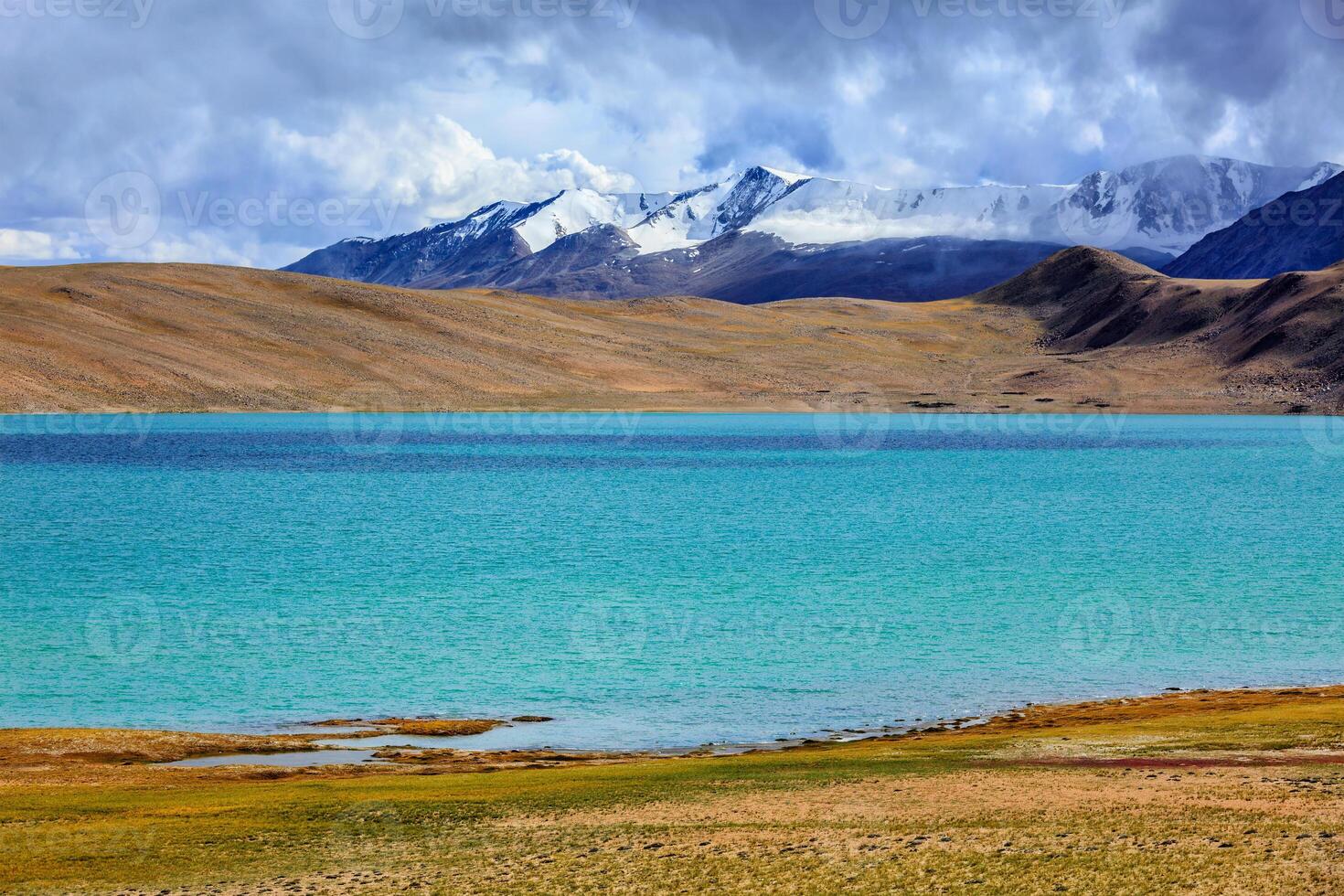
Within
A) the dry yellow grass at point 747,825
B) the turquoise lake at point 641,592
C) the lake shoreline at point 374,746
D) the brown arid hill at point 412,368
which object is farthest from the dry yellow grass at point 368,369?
the dry yellow grass at point 747,825

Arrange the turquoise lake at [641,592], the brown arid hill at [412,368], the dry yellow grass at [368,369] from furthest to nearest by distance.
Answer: the brown arid hill at [412,368] → the dry yellow grass at [368,369] → the turquoise lake at [641,592]

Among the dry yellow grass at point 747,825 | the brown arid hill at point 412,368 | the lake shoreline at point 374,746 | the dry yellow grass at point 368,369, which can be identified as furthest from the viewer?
the brown arid hill at point 412,368

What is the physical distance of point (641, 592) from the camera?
40.4 m

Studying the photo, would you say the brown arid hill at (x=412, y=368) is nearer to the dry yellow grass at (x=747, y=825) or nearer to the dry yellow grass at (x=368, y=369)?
the dry yellow grass at (x=368, y=369)

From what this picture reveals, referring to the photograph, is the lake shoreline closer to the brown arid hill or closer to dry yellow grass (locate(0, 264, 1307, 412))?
dry yellow grass (locate(0, 264, 1307, 412))

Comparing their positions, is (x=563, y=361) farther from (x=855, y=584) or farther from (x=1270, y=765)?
(x=1270, y=765)

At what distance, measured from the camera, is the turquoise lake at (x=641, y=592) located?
28.0 metres

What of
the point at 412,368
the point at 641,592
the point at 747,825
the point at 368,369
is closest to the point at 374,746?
the point at 747,825

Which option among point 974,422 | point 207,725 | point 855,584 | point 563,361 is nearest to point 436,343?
point 563,361

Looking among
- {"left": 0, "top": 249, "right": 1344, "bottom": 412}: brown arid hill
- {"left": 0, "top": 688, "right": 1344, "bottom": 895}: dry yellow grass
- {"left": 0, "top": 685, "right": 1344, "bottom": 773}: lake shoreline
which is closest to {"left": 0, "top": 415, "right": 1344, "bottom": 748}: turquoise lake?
{"left": 0, "top": 685, "right": 1344, "bottom": 773}: lake shoreline

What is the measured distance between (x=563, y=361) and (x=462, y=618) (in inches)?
5956

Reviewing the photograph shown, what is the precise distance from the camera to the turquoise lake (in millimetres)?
28000

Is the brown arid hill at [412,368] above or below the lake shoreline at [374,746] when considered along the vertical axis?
above

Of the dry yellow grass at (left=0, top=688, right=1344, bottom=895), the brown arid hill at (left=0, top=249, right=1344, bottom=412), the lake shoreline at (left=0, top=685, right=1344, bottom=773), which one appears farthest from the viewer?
the brown arid hill at (left=0, top=249, right=1344, bottom=412)
